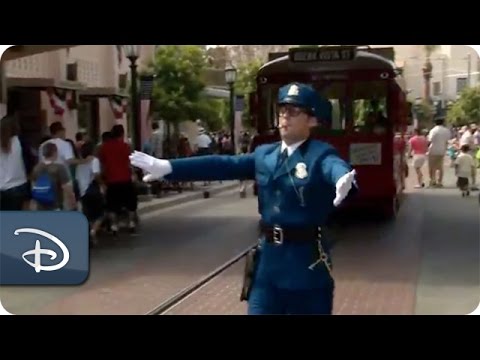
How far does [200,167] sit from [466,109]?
41.6ft

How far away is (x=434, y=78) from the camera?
23266 millimetres

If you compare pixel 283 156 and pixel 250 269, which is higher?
pixel 283 156

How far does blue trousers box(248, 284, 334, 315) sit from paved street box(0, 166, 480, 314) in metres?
2.55

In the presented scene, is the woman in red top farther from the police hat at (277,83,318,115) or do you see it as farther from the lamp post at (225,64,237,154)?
the police hat at (277,83,318,115)

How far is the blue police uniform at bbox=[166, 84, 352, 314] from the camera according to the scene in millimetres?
4422

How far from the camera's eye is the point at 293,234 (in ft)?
14.7

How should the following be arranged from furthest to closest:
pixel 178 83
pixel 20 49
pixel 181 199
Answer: pixel 178 83 < pixel 181 199 < pixel 20 49

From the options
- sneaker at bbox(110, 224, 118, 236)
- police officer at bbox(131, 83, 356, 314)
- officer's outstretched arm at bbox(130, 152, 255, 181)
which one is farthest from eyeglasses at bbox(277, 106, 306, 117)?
sneaker at bbox(110, 224, 118, 236)

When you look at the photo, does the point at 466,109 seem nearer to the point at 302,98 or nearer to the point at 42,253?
the point at 42,253

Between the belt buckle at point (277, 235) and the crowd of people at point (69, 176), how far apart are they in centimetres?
398

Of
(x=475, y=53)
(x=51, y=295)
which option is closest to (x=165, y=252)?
(x=51, y=295)

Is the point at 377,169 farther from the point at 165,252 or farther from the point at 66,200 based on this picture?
the point at 66,200

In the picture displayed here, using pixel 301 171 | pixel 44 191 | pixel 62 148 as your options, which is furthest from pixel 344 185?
pixel 62 148

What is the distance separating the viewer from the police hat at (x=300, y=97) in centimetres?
440
